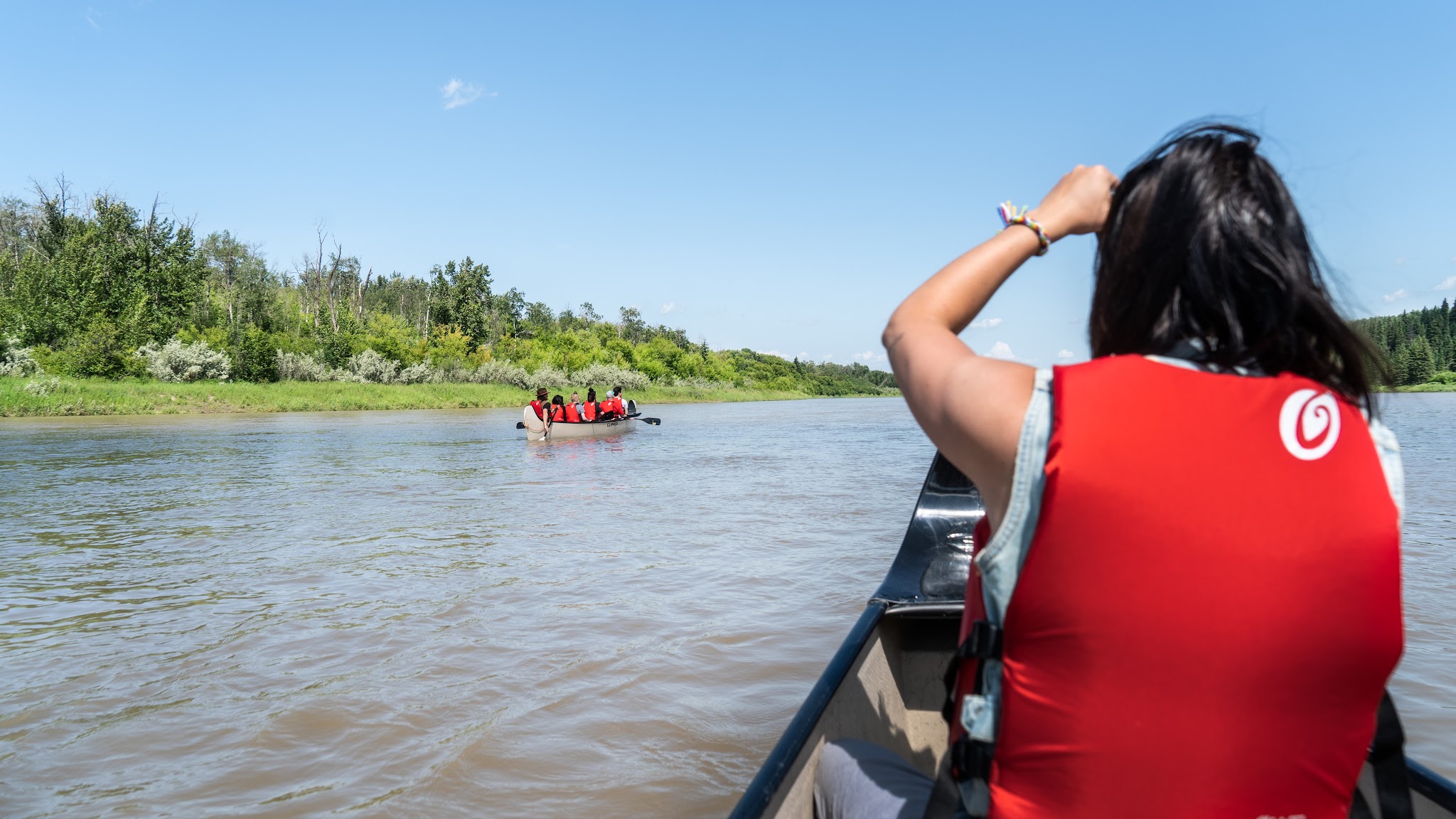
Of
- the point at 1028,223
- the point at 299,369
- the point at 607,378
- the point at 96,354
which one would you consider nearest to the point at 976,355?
the point at 1028,223

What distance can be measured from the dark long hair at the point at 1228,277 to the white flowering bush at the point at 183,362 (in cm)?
4030

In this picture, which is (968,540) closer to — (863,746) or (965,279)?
(863,746)

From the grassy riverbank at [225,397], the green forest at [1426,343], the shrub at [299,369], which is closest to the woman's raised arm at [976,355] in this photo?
the grassy riverbank at [225,397]

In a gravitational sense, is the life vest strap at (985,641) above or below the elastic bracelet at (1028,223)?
below

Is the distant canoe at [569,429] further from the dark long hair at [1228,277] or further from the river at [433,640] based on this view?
the dark long hair at [1228,277]

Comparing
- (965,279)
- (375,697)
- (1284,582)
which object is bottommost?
(375,697)

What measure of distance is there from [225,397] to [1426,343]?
101 meters

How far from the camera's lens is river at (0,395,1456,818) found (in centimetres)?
345

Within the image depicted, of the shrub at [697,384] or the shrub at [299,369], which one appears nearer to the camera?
the shrub at [299,369]

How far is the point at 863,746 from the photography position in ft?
6.28

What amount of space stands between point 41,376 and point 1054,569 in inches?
1482

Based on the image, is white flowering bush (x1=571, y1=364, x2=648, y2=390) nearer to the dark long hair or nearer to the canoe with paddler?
the canoe with paddler

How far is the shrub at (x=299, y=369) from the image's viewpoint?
4053cm

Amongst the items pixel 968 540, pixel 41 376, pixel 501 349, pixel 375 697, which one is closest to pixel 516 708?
pixel 375 697
